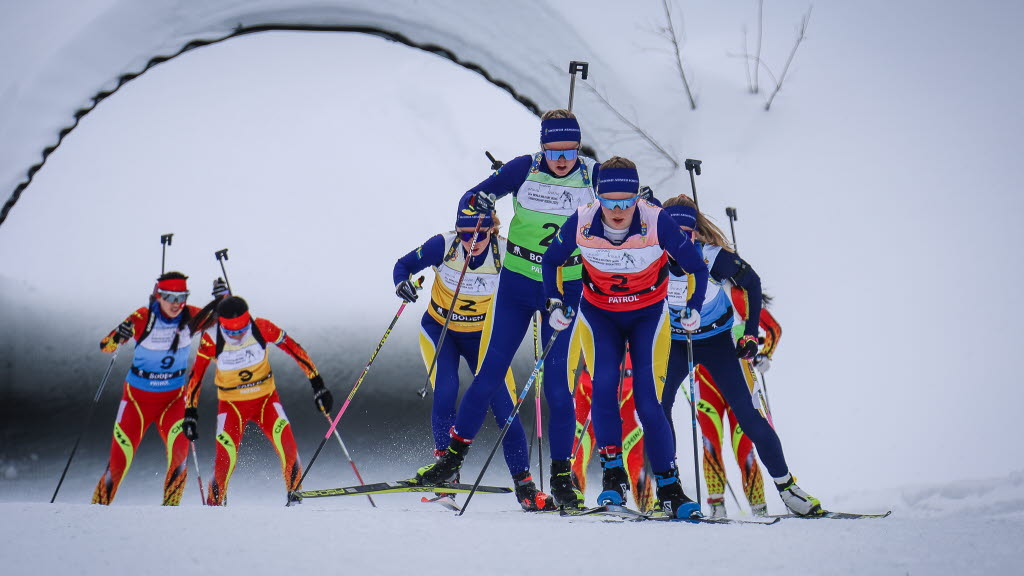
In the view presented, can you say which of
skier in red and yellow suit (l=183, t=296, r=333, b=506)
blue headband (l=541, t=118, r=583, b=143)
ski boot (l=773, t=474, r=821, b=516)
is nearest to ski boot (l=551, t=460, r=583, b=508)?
ski boot (l=773, t=474, r=821, b=516)

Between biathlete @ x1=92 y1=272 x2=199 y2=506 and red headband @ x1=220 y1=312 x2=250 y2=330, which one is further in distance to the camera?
biathlete @ x1=92 y1=272 x2=199 y2=506

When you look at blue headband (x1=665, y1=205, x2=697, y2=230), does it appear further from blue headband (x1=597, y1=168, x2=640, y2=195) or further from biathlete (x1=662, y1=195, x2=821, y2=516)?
blue headband (x1=597, y1=168, x2=640, y2=195)

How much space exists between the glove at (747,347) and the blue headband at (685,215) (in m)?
0.67

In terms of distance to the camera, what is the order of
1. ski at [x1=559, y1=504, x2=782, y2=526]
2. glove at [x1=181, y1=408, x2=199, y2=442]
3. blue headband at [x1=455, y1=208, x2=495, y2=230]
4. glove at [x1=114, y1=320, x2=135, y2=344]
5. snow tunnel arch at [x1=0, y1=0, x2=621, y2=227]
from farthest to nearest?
snow tunnel arch at [x1=0, y1=0, x2=621, y2=227]
glove at [x1=114, y1=320, x2=135, y2=344]
glove at [x1=181, y1=408, x2=199, y2=442]
blue headband at [x1=455, y1=208, x2=495, y2=230]
ski at [x1=559, y1=504, x2=782, y2=526]

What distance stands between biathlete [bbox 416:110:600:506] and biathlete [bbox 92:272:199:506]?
2410 millimetres

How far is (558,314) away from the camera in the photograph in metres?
3.49

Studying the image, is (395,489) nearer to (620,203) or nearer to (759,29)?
(620,203)

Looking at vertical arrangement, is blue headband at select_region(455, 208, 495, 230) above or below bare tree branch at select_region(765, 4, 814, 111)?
below

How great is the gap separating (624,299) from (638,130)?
12.8 feet

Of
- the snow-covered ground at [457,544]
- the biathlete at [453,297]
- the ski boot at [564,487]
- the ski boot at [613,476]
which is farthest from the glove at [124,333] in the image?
the ski boot at [613,476]

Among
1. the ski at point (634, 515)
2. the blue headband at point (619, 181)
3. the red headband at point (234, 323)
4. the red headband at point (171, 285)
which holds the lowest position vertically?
the ski at point (634, 515)

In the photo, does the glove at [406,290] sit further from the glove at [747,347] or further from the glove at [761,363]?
the glove at [761,363]

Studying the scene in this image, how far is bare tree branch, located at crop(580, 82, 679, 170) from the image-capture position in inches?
270

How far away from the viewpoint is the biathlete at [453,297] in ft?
14.3
